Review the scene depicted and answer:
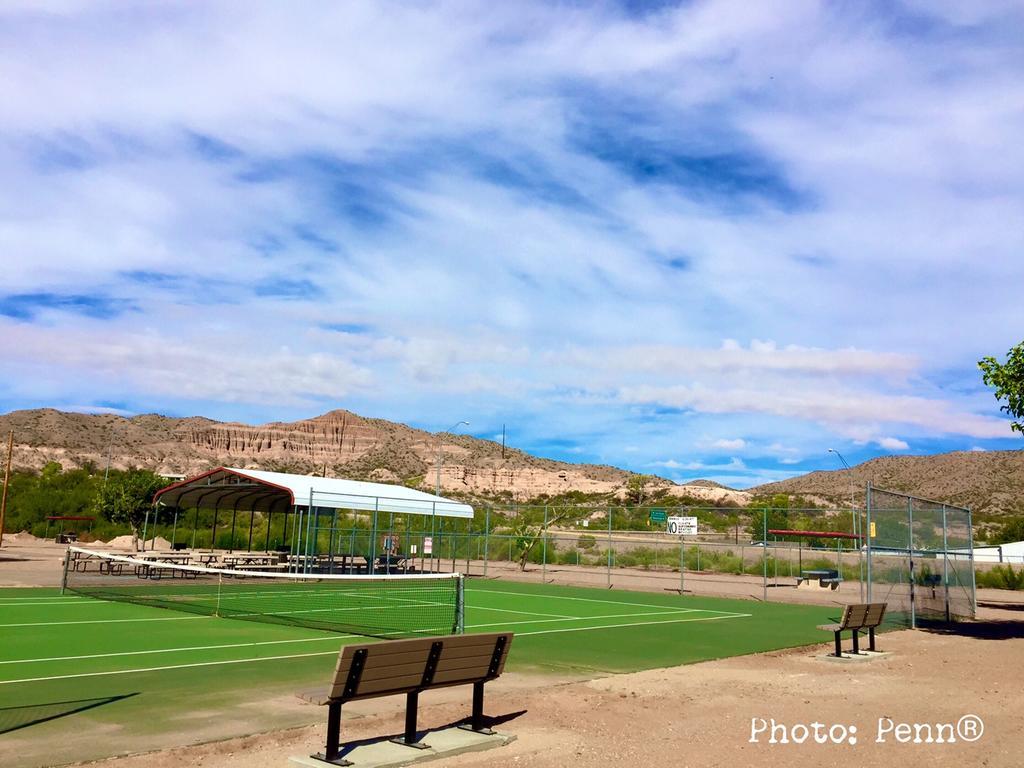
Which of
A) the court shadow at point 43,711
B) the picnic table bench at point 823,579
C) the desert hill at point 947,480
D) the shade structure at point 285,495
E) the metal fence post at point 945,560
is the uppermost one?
the desert hill at point 947,480

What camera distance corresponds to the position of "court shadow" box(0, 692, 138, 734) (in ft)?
29.7

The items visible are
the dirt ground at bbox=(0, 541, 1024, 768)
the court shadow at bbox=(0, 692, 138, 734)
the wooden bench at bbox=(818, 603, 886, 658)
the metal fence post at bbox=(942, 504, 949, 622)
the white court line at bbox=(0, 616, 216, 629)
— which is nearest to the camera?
the dirt ground at bbox=(0, 541, 1024, 768)

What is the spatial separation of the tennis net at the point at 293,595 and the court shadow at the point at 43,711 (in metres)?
5.60

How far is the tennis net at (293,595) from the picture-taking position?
720 inches

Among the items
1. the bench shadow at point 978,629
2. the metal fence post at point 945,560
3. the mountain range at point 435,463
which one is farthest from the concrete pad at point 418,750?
the mountain range at point 435,463

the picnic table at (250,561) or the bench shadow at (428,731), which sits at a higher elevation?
the picnic table at (250,561)

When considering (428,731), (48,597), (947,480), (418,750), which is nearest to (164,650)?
(428,731)

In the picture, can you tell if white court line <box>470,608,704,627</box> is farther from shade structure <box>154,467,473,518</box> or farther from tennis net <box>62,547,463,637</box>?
shade structure <box>154,467,473,518</box>

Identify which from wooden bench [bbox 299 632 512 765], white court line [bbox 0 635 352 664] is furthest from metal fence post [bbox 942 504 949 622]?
wooden bench [bbox 299 632 512 765]

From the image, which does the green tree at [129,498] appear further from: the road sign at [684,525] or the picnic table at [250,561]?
Answer: the road sign at [684,525]

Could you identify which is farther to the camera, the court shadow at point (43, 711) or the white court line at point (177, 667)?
the white court line at point (177, 667)

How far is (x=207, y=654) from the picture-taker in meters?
14.2

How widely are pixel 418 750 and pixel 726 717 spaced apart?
372 cm

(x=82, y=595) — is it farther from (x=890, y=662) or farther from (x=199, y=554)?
(x=890, y=662)
